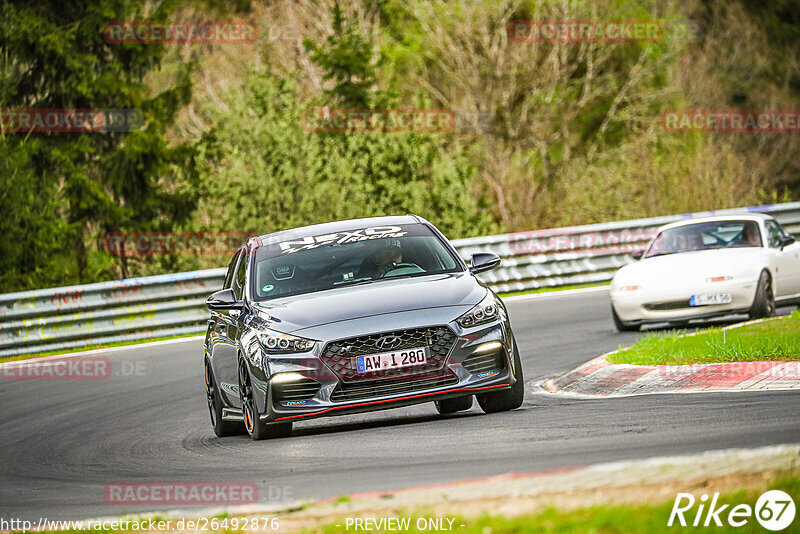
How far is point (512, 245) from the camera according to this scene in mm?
24047

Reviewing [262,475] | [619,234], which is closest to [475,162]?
[619,234]

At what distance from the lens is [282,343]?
9539 mm

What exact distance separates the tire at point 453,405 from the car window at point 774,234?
7413 mm

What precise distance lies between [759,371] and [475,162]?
3355cm

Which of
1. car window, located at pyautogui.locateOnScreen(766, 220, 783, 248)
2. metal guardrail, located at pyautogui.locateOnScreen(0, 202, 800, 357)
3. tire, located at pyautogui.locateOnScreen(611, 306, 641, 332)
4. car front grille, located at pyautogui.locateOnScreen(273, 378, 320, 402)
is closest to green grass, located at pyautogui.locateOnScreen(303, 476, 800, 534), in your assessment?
car front grille, located at pyautogui.locateOnScreen(273, 378, 320, 402)

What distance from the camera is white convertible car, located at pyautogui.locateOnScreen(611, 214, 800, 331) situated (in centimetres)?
1592

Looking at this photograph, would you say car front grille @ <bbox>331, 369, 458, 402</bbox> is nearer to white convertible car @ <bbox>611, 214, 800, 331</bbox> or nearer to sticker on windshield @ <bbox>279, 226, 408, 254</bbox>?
sticker on windshield @ <bbox>279, 226, 408, 254</bbox>

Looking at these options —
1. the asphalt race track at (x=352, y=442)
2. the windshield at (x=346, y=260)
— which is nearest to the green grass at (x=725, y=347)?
the asphalt race track at (x=352, y=442)

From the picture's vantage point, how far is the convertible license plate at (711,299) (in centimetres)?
1587

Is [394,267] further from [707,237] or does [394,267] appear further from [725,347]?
[707,237]

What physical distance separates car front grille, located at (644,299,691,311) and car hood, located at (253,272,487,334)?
251 inches

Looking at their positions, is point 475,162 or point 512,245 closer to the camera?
point 512,245

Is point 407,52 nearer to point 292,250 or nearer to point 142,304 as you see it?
point 142,304

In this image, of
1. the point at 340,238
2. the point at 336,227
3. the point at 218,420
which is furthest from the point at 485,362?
the point at 218,420
